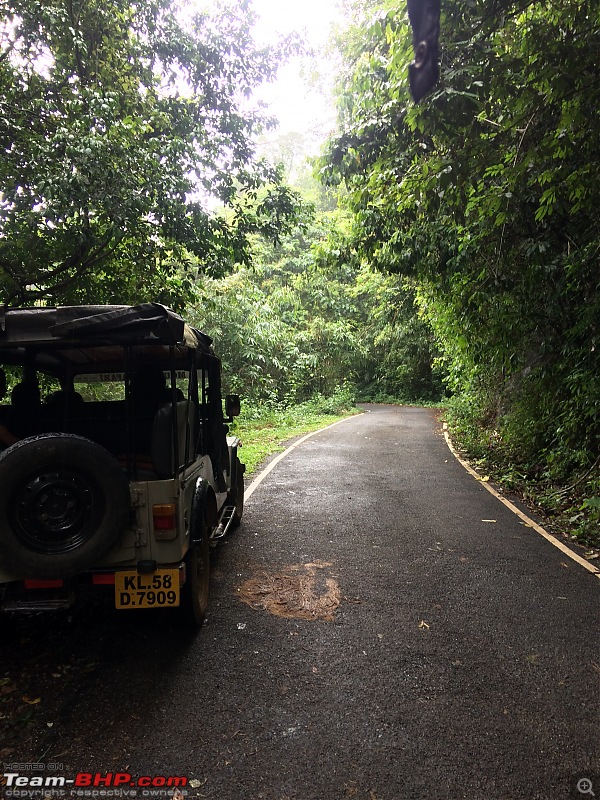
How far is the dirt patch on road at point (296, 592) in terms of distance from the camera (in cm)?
433

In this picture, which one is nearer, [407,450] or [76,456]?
[76,456]

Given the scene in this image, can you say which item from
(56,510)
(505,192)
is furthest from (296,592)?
(505,192)

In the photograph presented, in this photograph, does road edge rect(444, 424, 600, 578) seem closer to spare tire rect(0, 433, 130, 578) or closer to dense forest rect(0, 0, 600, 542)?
dense forest rect(0, 0, 600, 542)

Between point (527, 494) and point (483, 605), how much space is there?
4503mm

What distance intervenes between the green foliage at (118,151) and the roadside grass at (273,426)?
3.74 metres

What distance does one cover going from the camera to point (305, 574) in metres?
5.09

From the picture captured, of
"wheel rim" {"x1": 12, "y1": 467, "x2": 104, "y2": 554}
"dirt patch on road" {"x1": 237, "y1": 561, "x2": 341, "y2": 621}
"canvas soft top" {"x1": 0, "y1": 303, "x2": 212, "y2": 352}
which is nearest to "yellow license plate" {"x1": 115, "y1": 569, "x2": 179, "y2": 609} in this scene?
"wheel rim" {"x1": 12, "y1": 467, "x2": 104, "y2": 554}

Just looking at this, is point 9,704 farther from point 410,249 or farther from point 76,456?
point 410,249

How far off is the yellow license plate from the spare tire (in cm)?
27

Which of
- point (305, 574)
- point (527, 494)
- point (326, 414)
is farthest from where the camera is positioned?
point (326, 414)

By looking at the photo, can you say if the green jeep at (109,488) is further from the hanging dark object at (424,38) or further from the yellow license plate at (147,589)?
the hanging dark object at (424,38)

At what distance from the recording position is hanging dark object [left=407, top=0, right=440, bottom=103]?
3.33 metres

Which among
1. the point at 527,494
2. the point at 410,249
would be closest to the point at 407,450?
the point at 527,494

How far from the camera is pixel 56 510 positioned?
10.9 ft
